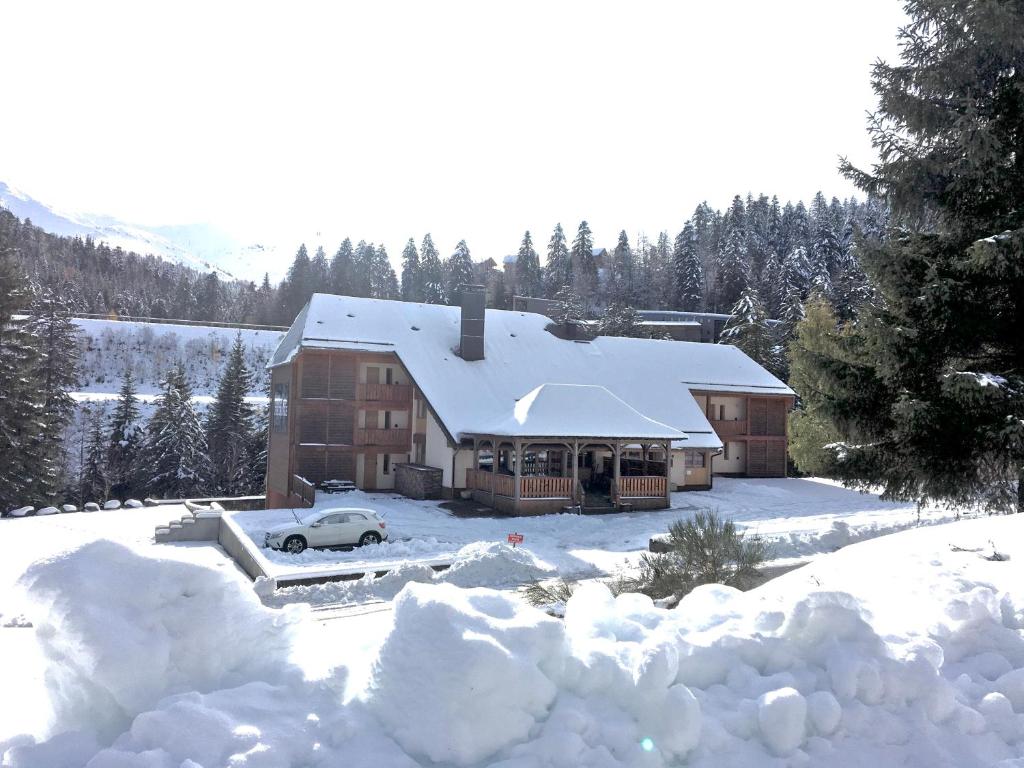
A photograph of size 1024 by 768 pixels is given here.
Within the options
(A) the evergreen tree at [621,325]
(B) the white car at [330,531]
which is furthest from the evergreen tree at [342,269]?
(B) the white car at [330,531]

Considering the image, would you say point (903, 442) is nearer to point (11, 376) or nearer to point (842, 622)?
point (842, 622)

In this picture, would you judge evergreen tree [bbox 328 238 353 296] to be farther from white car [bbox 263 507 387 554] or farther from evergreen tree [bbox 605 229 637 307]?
white car [bbox 263 507 387 554]

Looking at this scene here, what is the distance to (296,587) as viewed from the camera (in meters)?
13.9

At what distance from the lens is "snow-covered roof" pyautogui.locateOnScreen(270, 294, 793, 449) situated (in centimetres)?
2947

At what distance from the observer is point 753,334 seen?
171ft

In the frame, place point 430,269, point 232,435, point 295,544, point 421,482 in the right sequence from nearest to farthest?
point 295,544 → point 421,482 → point 232,435 → point 430,269

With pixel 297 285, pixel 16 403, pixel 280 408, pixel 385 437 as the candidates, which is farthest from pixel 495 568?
pixel 297 285

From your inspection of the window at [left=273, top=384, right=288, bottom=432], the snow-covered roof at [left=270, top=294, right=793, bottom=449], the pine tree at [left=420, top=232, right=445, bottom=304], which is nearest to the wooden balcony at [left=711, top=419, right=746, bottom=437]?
the snow-covered roof at [left=270, top=294, right=793, bottom=449]

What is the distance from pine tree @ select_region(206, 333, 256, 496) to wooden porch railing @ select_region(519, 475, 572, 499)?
104ft

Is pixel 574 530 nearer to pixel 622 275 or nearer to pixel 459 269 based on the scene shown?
pixel 459 269

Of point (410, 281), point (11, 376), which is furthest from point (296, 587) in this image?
point (410, 281)

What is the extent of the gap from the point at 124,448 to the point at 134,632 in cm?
5276

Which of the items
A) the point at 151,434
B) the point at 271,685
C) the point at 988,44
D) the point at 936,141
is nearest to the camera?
the point at 271,685

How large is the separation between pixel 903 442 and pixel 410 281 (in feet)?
317
